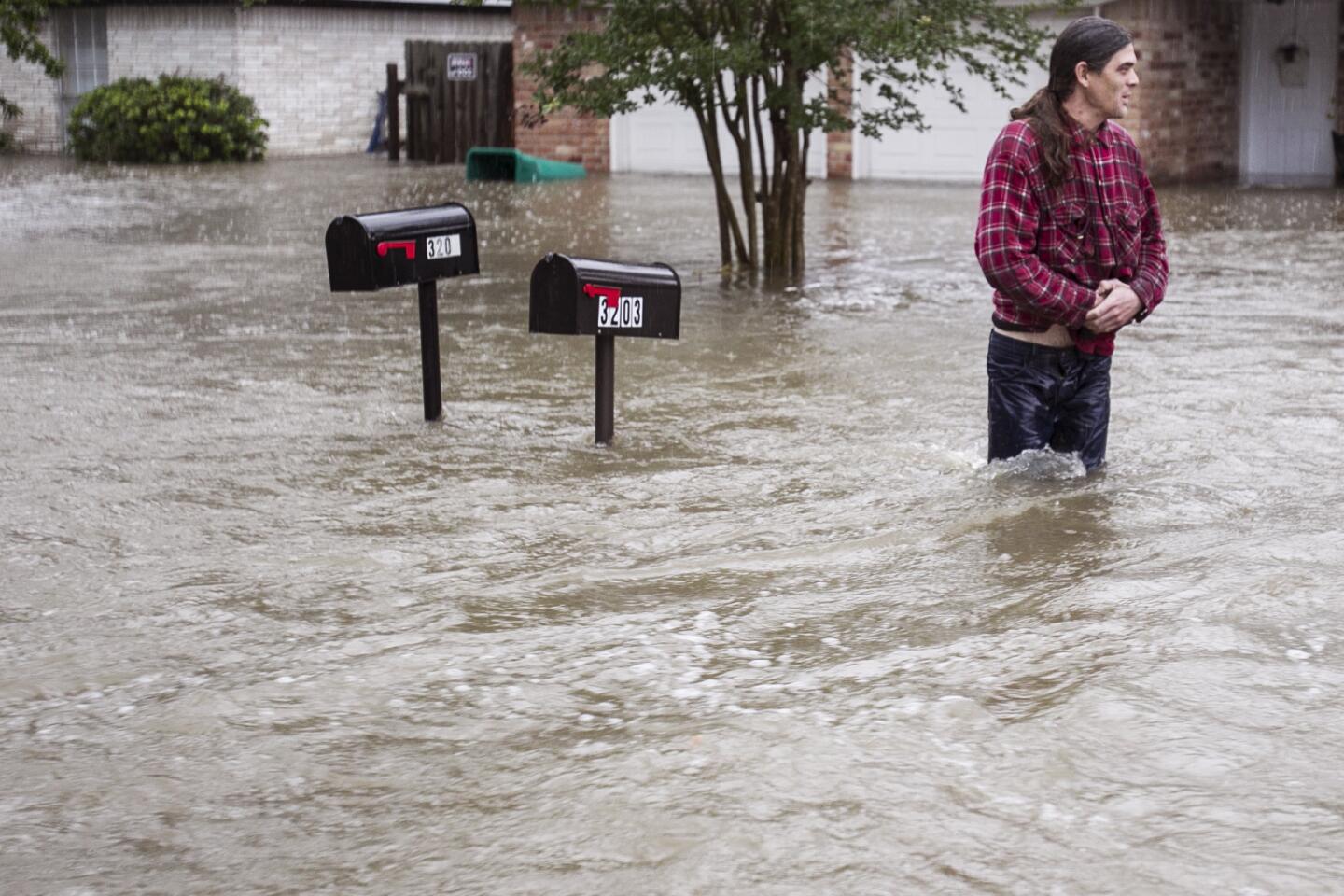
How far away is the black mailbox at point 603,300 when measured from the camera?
22.3 feet

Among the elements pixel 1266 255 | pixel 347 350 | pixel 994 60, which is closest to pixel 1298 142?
pixel 994 60

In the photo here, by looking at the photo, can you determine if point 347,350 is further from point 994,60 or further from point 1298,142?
point 1298,142

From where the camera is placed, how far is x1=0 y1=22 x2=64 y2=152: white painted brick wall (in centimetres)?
3300

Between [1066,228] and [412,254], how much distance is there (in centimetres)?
306

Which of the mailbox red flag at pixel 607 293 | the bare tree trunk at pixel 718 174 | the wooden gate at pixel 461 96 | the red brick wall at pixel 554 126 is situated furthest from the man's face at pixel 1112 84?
the wooden gate at pixel 461 96

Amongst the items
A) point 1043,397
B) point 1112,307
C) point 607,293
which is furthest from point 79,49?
point 1112,307

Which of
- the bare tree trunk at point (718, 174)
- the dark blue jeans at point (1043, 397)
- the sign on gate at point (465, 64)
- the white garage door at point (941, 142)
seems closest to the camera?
the dark blue jeans at point (1043, 397)

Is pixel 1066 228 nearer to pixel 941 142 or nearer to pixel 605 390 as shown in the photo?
pixel 605 390

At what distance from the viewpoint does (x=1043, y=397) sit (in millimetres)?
5883

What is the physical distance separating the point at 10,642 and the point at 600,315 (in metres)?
2.88

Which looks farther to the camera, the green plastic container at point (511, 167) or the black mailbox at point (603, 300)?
the green plastic container at point (511, 167)

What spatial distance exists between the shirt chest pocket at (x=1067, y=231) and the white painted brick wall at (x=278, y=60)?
1096 inches

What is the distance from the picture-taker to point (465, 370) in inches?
359

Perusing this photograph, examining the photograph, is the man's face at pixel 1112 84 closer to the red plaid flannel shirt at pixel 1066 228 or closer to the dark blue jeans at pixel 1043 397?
the red plaid flannel shirt at pixel 1066 228
